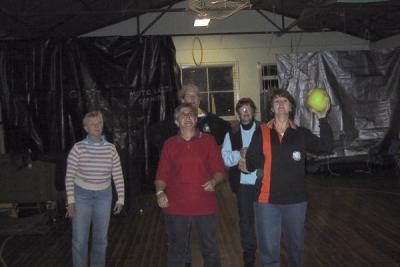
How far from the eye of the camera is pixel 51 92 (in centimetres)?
688

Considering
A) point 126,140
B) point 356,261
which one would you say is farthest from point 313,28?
point 356,261

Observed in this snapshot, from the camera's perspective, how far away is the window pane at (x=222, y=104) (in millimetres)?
12516

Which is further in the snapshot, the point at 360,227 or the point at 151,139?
the point at 360,227

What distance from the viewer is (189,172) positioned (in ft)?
9.76

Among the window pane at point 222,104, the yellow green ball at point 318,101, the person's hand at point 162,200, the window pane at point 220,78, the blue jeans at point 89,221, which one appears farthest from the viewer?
the window pane at point 220,78

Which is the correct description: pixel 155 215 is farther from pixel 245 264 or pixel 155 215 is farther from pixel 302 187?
pixel 302 187

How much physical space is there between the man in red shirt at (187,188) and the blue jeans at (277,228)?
34cm

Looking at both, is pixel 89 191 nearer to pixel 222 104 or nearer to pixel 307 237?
pixel 307 237

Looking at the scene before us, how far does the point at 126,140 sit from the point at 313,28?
7888 millimetres

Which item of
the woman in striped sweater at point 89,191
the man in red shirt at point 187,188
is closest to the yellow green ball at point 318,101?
the man in red shirt at point 187,188

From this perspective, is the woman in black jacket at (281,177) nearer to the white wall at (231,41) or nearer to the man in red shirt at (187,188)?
the man in red shirt at (187,188)

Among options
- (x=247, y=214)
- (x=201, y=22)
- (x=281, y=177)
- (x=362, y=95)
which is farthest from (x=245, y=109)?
(x=201, y=22)

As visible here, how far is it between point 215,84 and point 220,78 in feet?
0.72

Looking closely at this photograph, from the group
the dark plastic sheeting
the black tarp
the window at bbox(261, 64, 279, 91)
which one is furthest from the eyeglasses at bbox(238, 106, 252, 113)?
the window at bbox(261, 64, 279, 91)
